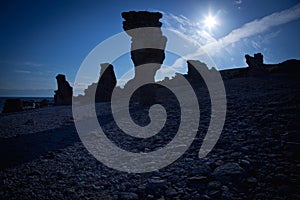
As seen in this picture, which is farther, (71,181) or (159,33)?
(159,33)

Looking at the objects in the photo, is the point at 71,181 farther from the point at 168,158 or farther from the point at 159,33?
the point at 159,33

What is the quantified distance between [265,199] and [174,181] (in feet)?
5.65

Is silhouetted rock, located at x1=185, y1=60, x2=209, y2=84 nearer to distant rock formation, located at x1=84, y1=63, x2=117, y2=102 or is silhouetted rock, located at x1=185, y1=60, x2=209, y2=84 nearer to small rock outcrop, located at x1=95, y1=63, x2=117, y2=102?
distant rock formation, located at x1=84, y1=63, x2=117, y2=102

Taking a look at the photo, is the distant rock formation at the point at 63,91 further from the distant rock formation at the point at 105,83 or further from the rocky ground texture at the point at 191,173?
the rocky ground texture at the point at 191,173

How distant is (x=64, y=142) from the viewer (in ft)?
25.1

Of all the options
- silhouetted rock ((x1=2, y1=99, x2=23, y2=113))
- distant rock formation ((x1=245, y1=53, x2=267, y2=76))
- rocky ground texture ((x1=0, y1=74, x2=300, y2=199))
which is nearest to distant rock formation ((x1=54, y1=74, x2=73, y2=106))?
silhouetted rock ((x1=2, y1=99, x2=23, y2=113))

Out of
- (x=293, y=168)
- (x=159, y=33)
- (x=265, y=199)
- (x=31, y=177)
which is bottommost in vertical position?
(x=31, y=177)

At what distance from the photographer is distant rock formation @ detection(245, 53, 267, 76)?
32.1 metres

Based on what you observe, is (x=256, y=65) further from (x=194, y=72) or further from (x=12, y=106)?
(x=12, y=106)

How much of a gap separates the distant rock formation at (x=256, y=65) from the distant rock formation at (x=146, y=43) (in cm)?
2357

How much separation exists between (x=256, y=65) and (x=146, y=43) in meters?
25.7

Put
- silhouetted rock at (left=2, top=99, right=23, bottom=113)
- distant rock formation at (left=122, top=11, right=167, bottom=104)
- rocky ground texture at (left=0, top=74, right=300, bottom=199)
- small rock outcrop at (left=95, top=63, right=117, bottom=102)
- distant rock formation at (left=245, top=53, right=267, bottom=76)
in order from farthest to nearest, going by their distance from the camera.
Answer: distant rock formation at (left=245, top=53, right=267, bottom=76), silhouetted rock at (left=2, top=99, right=23, bottom=113), small rock outcrop at (left=95, top=63, right=117, bottom=102), distant rock formation at (left=122, top=11, right=167, bottom=104), rocky ground texture at (left=0, top=74, right=300, bottom=199)

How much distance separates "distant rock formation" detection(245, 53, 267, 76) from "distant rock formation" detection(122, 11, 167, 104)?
23566 mm

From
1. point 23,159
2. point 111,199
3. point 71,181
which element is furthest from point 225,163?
point 23,159
